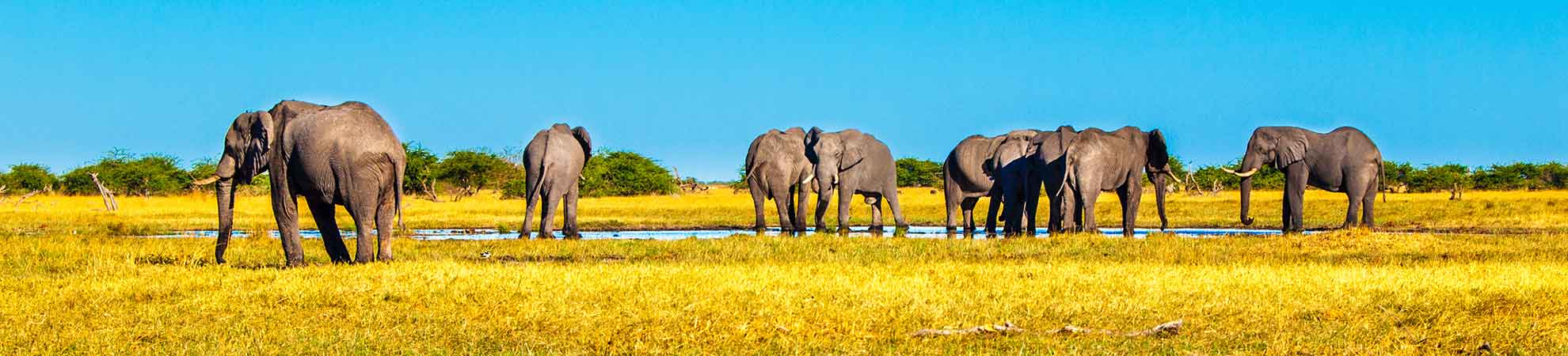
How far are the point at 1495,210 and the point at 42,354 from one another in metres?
28.5

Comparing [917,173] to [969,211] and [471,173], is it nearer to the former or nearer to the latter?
[471,173]

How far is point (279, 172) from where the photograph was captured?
12758 millimetres

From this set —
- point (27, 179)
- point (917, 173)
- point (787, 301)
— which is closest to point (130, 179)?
point (27, 179)

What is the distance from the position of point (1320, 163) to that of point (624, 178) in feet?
146

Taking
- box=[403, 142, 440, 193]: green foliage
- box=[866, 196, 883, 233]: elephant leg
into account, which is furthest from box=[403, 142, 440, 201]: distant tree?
box=[866, 196, 883, 233]: elephant leg

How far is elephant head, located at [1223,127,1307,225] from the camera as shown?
79.3 ft

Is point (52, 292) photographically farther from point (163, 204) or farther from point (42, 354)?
point (163, 204)

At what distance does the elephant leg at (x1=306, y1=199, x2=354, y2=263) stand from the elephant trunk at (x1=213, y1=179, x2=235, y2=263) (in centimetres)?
95

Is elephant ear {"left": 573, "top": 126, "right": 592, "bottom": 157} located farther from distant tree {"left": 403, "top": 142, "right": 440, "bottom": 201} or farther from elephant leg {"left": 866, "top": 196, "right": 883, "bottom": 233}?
distant tree {"left": 403, "top": 142, "right": 440, "bottom": 201}

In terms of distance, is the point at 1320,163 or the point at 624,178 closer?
the point at 1320,163

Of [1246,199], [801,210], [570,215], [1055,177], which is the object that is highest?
[1055,177]

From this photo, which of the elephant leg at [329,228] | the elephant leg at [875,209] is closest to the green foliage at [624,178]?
the elephant leg at [875,209]

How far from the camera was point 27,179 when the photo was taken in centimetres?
7175

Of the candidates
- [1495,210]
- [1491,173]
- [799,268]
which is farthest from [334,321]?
[1491,173]
